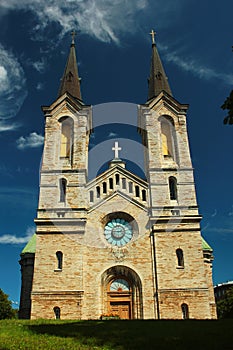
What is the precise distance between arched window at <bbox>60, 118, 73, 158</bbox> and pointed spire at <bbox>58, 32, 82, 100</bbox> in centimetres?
297

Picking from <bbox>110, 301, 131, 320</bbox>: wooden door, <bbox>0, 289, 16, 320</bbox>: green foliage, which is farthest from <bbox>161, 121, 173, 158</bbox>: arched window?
<bbox>0, 289, 16, 320</bbox>: green foliage

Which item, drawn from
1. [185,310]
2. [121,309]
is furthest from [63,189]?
[185,310]

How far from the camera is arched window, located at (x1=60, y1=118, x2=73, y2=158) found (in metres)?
29.8

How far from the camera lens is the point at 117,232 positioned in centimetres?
2698

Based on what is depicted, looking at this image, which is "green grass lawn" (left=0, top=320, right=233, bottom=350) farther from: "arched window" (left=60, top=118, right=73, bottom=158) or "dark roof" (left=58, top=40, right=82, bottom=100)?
"dark roof" (left=58, top=40, right=82, bottom=100)

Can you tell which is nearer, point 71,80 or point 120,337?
point 120,337

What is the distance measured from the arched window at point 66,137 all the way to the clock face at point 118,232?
264 inches

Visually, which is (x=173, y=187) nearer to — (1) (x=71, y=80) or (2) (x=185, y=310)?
(2) (x=185, y=310)

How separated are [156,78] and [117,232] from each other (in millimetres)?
15327

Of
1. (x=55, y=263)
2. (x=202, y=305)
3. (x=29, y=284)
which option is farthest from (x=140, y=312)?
(x=29, y=284)

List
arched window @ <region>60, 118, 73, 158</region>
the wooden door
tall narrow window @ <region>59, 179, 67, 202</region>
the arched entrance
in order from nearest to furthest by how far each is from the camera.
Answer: the arched entrance
the wooden door
tall narrow window @ <region>59, 179, 67, 202</region>
arched window @ <region>60, 118, 73, 158</region>

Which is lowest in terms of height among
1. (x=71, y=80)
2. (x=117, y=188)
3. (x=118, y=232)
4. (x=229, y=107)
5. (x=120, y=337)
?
(x=120, y=337)

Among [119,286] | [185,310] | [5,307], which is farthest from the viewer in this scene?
[5,307]

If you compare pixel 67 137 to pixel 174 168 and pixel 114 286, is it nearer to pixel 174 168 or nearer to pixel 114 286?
pixel 174 168
